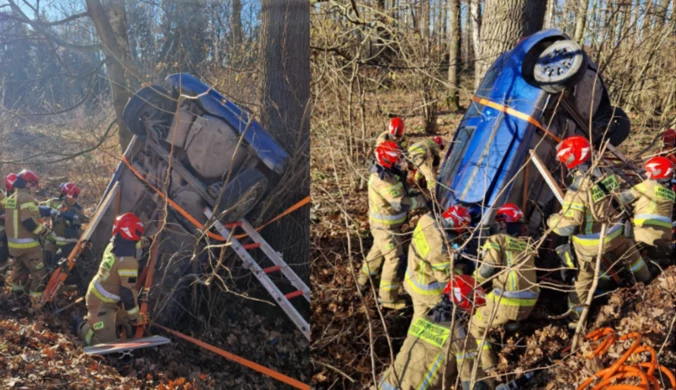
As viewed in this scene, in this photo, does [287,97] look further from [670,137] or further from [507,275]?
[670,137]

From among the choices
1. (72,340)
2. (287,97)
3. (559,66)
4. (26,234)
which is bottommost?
(72,340)

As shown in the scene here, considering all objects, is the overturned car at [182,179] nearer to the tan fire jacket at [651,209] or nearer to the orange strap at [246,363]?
the orange strap at [246,363]

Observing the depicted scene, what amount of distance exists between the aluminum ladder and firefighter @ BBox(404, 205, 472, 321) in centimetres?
136

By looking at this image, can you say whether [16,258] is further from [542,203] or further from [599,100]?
[599,100]

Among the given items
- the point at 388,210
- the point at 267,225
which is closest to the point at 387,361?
the point at 388,210

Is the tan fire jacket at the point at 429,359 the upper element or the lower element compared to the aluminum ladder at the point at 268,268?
lower

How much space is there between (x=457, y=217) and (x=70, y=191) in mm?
2778

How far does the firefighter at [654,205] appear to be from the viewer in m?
5.00

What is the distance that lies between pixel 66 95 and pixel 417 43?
5343 mm

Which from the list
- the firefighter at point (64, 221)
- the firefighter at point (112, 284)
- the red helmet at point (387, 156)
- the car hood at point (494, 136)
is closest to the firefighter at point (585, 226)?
the car hood at point (494, 136)

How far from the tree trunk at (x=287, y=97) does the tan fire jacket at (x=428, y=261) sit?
1379mm

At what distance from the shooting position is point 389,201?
5082 millimetres

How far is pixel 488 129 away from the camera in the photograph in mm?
4746

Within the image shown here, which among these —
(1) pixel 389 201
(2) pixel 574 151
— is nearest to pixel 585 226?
(2) pixel 574 151
